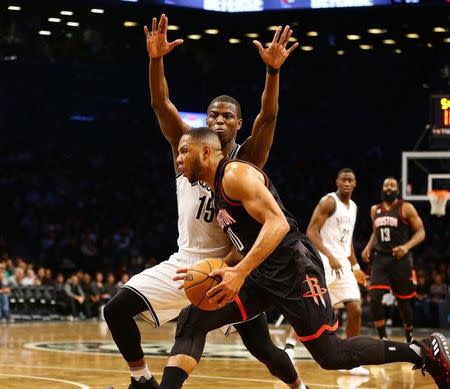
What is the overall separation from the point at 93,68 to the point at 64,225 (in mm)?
4778

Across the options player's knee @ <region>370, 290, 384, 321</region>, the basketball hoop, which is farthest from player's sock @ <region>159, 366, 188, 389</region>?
the basketball hoop

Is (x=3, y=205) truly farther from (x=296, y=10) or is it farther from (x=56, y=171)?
(x=296, y=10)

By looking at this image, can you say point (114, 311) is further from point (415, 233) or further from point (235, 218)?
point (415, 233)

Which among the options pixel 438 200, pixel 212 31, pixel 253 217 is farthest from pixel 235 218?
pixel 212 31

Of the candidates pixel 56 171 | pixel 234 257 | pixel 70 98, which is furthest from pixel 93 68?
pixel 234 257

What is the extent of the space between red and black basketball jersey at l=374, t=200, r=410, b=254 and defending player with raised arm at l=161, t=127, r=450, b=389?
237 inches

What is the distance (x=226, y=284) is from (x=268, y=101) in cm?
156

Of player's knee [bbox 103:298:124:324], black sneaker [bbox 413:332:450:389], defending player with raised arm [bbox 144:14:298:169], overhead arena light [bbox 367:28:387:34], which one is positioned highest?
overhead arena light [bbox 367:28:387:34]

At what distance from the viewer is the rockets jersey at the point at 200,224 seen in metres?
6.15

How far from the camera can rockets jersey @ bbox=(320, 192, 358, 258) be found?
9.85 meters

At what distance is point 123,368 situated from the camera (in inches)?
358

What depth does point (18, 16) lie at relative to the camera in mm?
21547

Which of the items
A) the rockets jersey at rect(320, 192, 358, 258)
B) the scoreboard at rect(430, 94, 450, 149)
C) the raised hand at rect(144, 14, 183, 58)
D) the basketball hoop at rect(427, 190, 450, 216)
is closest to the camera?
the raised hand at rect(144, 14, 183, 58)

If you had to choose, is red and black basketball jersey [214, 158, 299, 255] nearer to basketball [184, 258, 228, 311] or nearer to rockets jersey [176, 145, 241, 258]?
basketball [184, 258, 228, 311]
